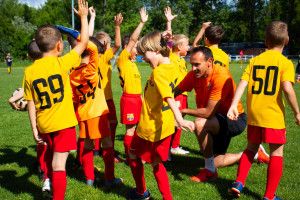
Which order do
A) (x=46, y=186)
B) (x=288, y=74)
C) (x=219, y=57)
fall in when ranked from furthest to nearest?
(x=219, y=57)
(x=46, y=186)
(x=288, y=74)

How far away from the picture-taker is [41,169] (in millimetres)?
6160

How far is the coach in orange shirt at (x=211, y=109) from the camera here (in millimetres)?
5691

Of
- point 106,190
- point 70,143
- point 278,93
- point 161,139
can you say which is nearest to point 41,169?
point 106,190

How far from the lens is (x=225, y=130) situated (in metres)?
6.25

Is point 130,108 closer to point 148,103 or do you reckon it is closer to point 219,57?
point 219,57

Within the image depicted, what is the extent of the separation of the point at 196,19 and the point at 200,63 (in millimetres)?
79004

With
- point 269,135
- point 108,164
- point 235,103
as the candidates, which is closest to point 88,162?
point 108,164

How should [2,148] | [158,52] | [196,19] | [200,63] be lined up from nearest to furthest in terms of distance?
[158,52]
[200,63]
[2,148]
[196,19]

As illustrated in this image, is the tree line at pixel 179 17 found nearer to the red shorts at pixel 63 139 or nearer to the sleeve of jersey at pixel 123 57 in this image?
the sleeve of jersey at pixel 123 57

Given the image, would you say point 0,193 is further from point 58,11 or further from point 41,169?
point 58,11

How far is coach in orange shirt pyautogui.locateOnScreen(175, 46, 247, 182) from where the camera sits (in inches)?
224

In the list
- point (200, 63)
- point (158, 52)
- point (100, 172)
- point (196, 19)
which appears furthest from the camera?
point (196, 19)

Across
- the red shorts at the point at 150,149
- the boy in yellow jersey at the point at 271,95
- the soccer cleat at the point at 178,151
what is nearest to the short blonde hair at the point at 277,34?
the boy in yellow jersey at the point at 271,95

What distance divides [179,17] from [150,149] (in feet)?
235
